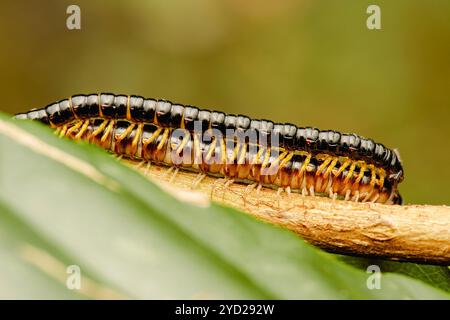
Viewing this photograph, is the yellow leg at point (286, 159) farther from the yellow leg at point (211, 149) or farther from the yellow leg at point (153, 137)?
the yellow leg at point (153, 137)

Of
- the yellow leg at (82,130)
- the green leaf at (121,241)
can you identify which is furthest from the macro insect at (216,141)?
the green leaf at (121,241)

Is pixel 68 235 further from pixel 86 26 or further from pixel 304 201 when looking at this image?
pixel 86 26

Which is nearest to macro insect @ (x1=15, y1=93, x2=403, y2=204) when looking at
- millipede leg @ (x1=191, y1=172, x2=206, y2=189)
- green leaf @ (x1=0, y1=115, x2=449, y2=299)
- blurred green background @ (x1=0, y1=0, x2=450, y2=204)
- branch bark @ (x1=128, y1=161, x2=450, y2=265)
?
millipede leg @ (x1=191, y1=172, x2=206, y2=189)

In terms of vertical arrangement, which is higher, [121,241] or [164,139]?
[164,139]

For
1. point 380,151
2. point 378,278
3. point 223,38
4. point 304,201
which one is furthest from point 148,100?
point 223,38

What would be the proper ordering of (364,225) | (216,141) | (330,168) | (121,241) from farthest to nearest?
1. (330,168)
2. (216,141)
3. (364,225)
4. (121,241)

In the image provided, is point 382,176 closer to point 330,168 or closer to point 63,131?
point 330,168

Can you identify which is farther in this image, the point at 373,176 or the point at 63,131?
the point at 373,176

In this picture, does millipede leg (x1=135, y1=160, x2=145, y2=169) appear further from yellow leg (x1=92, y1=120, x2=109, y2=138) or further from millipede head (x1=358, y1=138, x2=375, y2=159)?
millipede head (x1=358, y1=138, x2=375, y2=159)

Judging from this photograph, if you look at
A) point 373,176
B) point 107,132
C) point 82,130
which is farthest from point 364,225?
point 82,130
